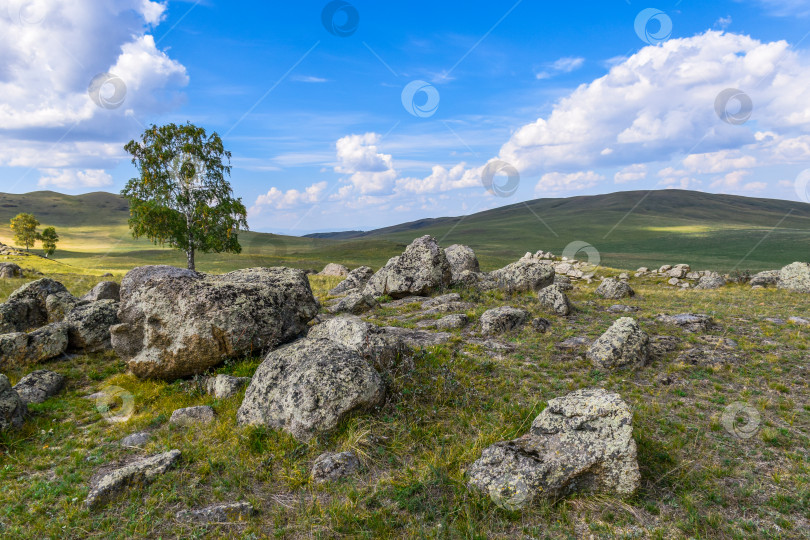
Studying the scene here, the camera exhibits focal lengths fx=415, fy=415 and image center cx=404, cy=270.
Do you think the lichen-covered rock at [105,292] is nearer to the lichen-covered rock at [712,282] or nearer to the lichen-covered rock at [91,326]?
the lichen-covered rock at [91,326]

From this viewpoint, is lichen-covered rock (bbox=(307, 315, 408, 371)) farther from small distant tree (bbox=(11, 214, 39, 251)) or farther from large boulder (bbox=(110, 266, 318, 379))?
small distant tree (bbox=(11, 214, 39, 251))

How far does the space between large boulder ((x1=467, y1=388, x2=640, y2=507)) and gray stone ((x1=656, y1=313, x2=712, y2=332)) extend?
11364 millimetres

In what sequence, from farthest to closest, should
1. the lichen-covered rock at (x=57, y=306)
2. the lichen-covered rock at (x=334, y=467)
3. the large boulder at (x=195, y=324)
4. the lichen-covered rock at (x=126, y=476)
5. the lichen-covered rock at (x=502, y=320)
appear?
the lichen-covered rock at (x=57, y=306) → the lichen-covered rock at (x=502, y=320) → the large boulder at (x=195, y=324) → the lichen-covered rock at (x=334, y=467) → the lichen-covered rock at (x=126, y=476)

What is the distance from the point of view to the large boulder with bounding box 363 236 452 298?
80.8 feet

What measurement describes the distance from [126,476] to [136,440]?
1931mm

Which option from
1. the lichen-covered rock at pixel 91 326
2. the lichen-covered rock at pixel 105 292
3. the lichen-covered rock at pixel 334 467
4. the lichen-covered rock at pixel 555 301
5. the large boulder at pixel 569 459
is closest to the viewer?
the large boulder at pixel 569 459

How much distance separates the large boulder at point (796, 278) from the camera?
96.6 feet

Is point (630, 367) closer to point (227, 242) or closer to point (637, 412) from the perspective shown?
point (637, 412)

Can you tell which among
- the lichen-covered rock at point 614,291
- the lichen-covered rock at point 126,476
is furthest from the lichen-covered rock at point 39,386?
the lichen-covered rock at point 614,291

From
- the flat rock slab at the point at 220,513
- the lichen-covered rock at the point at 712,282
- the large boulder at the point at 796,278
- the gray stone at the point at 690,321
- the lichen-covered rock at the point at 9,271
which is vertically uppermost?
the lichen-covered rock at the point at 9,271

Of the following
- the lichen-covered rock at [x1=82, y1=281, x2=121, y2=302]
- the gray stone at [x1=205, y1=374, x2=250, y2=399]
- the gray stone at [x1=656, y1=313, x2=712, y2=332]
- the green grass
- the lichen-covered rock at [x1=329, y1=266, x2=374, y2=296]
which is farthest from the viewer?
the lichen-covered rock at [x1=329, y1=266, x2=374, y2=296]

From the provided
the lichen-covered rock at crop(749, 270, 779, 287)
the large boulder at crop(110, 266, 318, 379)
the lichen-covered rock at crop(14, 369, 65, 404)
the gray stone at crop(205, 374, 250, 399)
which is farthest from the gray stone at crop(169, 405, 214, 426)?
the lichen-covered rock at crop(749, 270, 779, 287)

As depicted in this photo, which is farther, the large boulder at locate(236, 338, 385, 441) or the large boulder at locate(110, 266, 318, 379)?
the large boulder at locate(110, 266, 318, 379)

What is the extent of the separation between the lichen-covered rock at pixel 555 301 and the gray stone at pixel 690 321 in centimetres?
387
